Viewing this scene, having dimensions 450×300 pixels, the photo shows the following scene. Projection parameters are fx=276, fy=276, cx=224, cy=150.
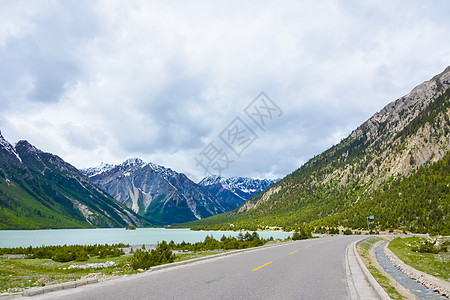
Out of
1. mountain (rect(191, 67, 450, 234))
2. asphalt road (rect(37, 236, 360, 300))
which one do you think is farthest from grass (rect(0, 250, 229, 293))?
mountain (rect(191, 67, 450, 234))

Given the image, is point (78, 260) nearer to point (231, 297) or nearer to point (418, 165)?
point (231, 297)

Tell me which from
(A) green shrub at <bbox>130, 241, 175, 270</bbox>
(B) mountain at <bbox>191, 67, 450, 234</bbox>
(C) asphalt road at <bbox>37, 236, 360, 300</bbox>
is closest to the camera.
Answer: (C) asphalt road at <bbox>37, 236, 360, 300</bbox>

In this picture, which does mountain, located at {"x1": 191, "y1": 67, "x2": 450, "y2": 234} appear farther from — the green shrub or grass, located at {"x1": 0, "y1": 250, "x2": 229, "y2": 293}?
grass, located at {"x1": 0, "y1": 250, "x2": 229, "y2": 293}

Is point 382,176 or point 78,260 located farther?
point 382,176

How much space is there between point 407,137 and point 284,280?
168 metres

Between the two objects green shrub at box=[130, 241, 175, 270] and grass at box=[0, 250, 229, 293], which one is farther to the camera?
green shrub at box=[130, 241, 175, 270]

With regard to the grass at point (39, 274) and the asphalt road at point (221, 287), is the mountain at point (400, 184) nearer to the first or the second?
the asphalt road at point (221, 287)

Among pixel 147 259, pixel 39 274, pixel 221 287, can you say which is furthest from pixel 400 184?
pixel 39 274

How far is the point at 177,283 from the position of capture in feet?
39.3

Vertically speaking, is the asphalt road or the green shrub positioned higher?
the green shrub

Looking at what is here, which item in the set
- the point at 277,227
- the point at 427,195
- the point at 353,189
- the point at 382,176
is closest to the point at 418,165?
the point at 382,176

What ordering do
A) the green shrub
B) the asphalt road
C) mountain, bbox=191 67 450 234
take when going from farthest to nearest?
mountain, bbox=191 67 450 234, the green shrub, the asphalt road

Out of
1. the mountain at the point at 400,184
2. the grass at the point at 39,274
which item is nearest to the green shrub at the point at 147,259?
the grass at the point at 39,274

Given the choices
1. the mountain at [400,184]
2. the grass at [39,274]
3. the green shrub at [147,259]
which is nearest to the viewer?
the grass at [39,274]
